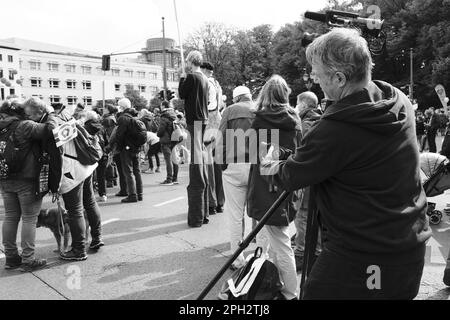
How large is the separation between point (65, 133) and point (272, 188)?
245 centimetres

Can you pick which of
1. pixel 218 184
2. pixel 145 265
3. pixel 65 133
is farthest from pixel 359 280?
pixel 218 184

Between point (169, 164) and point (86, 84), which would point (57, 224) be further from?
point (86, 84)

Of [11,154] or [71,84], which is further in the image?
[71,84]

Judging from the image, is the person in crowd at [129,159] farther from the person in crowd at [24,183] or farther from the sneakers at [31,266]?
the sneakers at [31,266]

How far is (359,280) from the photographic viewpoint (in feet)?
6.06

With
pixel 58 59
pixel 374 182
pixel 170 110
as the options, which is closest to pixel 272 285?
pixel 374 182

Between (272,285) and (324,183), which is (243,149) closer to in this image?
(272,285)

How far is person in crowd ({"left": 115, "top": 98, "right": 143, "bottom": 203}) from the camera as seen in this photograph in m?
8.33

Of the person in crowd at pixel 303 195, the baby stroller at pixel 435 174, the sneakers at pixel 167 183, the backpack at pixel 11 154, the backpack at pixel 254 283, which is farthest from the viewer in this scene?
the sneakers at pixel 167 183

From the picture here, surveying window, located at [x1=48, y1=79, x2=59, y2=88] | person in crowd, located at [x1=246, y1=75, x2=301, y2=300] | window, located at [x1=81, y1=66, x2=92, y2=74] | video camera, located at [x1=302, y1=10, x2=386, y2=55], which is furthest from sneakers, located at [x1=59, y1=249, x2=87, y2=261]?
window, located at [x1=81, y1=66, x2=92, y2=74]

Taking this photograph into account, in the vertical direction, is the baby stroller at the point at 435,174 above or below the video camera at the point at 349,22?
below

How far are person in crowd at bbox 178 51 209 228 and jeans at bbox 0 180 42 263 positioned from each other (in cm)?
222

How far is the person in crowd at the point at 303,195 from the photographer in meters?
4.83

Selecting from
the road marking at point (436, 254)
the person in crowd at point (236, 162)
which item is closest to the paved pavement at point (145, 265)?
the road marking at point (436, 254)
